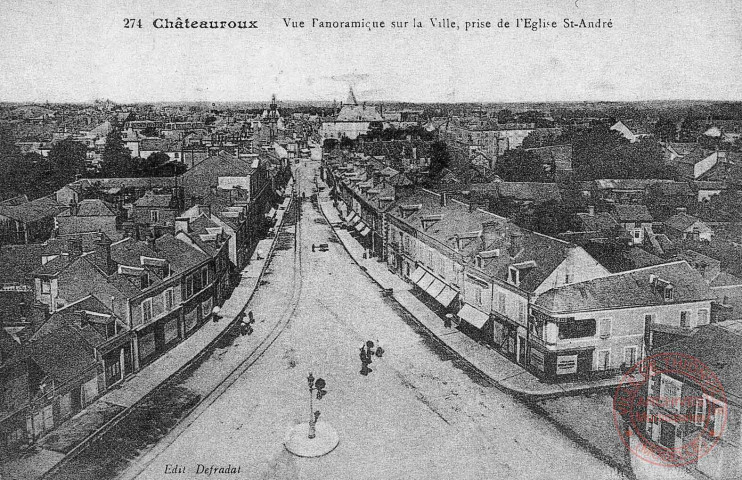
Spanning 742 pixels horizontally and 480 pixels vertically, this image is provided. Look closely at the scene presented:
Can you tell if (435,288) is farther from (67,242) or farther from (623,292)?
(67,242)

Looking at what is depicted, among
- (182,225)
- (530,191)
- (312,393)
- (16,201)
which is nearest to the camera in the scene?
(312,393)

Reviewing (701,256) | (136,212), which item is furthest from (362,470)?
(136,212)

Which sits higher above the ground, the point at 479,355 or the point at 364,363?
the point at 364,363

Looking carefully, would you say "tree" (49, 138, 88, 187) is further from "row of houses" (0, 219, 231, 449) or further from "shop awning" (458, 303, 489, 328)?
"shop awning" (458, 303, 489, 328)

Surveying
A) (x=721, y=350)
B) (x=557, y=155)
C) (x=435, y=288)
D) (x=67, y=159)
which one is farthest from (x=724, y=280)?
(x=67, y=159)

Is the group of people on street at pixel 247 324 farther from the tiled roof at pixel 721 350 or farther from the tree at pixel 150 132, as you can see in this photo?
the tiled roof at pixel 721 350
